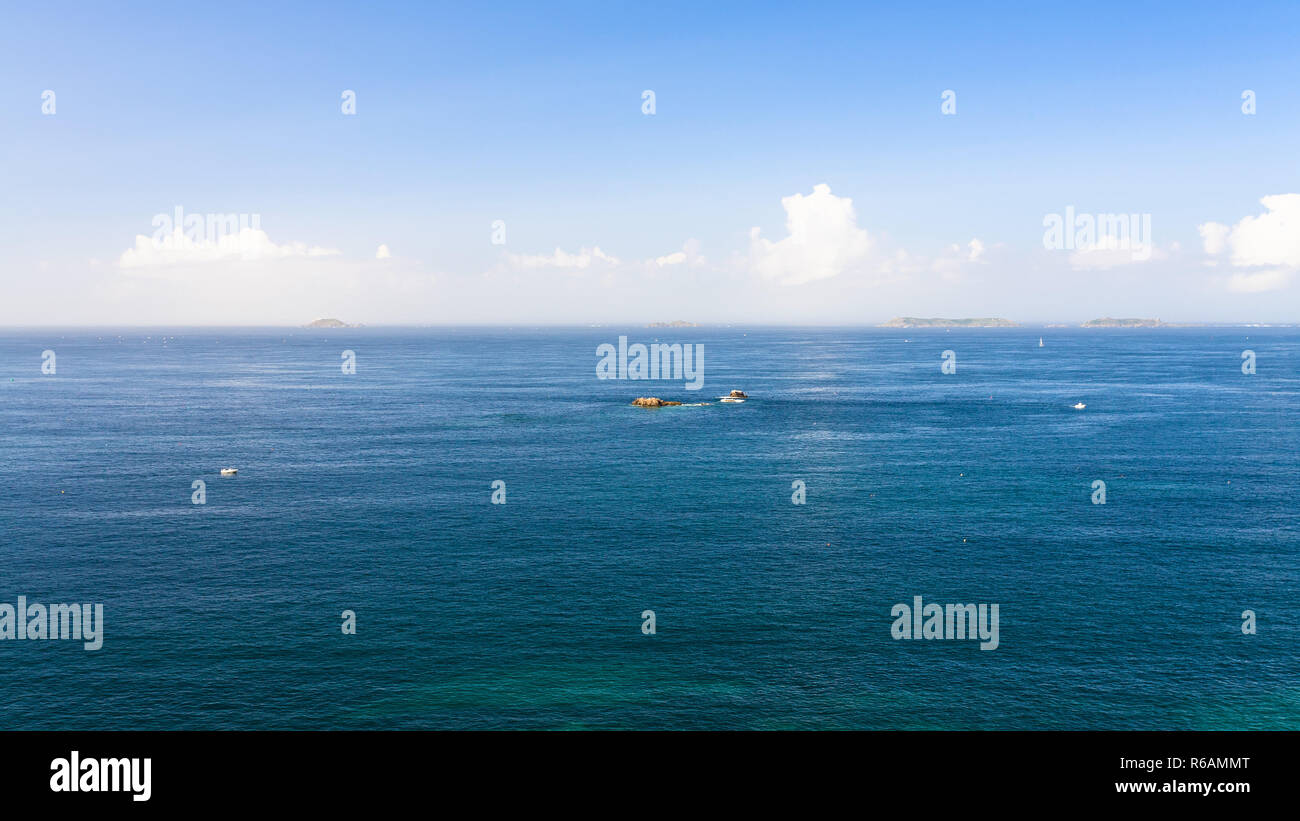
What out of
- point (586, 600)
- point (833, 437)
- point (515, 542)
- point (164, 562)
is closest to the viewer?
point (586, 600)

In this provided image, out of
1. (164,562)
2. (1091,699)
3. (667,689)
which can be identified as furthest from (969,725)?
(164,562)

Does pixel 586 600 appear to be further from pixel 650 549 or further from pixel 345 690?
pixel 345 690

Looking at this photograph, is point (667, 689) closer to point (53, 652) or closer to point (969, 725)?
point (969, 725)

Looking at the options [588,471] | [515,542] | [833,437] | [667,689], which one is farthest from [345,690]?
[833,437]

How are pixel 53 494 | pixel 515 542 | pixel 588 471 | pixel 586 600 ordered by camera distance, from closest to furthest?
pixel 586 600
pixel 515 542
pixel 53 494
pixel 588 471
